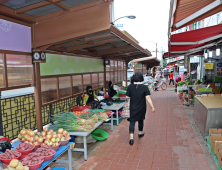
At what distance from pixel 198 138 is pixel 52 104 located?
437 cm

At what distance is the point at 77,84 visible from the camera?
6.65 metres

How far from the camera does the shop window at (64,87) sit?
560cm

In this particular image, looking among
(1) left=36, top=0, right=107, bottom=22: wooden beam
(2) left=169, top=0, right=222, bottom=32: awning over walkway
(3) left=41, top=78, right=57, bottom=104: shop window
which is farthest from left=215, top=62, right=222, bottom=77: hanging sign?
(3) left=41, top=78, right=57, bottom=104: shop window

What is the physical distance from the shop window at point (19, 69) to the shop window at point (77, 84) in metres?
2.26

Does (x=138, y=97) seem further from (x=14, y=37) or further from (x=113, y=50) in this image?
(x=113, y=50)

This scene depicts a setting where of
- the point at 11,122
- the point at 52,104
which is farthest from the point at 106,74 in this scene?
the point at 11,122

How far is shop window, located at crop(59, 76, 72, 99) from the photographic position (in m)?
5.60

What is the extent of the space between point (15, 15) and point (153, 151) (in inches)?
173

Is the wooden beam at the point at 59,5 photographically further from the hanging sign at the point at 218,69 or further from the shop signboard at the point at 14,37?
the hanging sign at the point at 218,69

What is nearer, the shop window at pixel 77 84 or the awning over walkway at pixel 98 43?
the awning over walkway at pixel 98 43

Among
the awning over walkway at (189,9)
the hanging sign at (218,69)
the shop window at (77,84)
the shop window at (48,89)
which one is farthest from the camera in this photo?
the hanging sign at (218,69)

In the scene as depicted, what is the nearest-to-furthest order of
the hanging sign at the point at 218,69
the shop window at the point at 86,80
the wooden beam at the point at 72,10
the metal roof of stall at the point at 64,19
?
the metal roof of stall at the point at 64,19, the wooden beam at the point at 72,10, the shop window at the point at 86,80, the hanging sign at the point at 218,69

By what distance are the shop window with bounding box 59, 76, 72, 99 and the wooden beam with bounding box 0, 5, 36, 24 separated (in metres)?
1.98

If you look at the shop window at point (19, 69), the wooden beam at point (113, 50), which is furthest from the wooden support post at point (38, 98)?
the wooden beam at point (113, 50)
